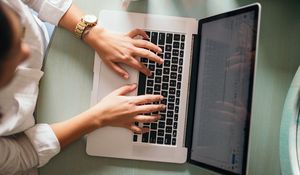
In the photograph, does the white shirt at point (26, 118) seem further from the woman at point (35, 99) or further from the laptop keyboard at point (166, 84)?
the laptop keyboard at point (166, 84)

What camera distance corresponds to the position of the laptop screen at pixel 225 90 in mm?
807

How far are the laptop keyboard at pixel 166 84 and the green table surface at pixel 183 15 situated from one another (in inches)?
2.6

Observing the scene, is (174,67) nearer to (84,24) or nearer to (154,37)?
(154,37)

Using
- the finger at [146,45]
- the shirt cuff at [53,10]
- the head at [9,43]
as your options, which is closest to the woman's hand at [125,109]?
the finger at [146,45]

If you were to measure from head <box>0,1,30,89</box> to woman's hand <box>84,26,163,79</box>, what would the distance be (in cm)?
35

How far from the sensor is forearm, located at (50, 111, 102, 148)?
37.1 inches

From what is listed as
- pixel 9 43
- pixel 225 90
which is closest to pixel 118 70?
pixel 225 90

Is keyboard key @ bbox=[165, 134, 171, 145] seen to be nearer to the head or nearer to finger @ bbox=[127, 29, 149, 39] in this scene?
finger @ bbox=[127, 29, 149, 39]

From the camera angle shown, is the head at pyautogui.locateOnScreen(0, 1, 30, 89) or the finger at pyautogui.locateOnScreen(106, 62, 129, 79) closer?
the head at pyautogui.locateOnScreen(0, 1, 30, 89)

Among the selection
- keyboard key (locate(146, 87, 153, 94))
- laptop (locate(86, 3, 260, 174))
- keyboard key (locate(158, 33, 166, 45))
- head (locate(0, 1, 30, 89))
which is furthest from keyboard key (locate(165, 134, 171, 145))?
head (locate(0, 1, 30, 89))

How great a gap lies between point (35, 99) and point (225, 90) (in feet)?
1.49

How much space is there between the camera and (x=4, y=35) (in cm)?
60

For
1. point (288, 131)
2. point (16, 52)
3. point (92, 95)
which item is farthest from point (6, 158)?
point (288, 131)

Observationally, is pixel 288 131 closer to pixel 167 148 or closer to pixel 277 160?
pixel 277 160
